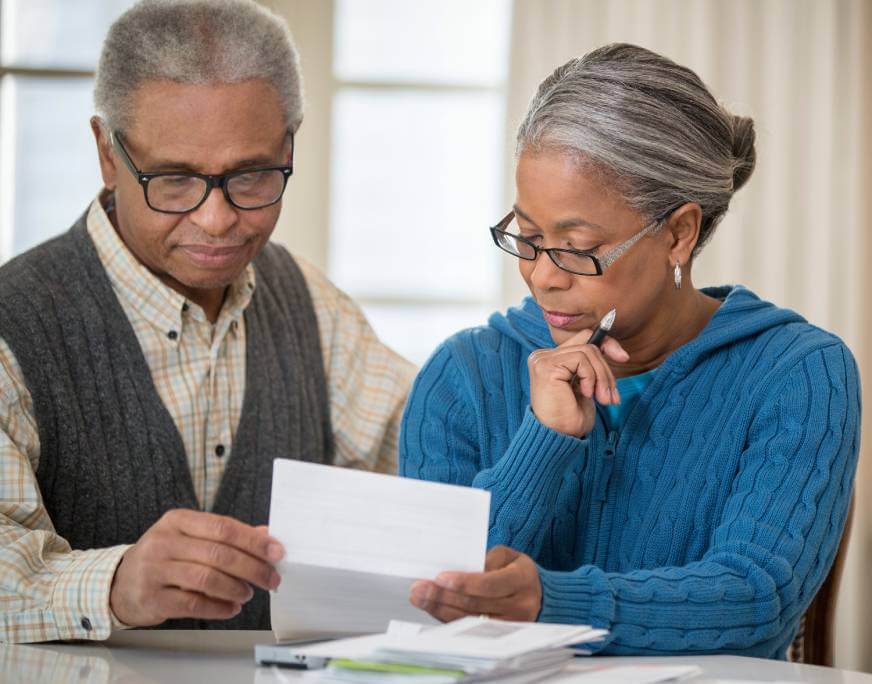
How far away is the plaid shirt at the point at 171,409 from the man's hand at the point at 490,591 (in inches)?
17.7

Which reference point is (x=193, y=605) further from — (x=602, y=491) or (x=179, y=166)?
(x=179, y=166)

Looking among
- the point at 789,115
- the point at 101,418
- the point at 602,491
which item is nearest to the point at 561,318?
the point at 602,491

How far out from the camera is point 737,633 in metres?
1.47

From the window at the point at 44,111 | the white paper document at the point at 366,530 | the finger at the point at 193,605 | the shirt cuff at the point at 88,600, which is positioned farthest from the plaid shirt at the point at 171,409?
the window at the point at 44,111

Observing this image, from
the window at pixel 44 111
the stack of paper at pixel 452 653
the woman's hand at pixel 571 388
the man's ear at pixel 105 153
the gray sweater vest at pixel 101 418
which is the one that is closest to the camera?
the stack of paper at pixel 452 653

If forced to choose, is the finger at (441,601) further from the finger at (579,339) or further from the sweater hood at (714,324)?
the sweater hood at (714,324)

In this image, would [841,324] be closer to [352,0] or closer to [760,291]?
[760,291]

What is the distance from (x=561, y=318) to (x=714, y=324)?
0.24 metres

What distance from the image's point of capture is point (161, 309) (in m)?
2.04

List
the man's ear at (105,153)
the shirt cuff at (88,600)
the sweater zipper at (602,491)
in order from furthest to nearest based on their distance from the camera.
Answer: the man's ear at (105,153) → the sweater zipper at (602,491) → the shirt cuff at (88,600)

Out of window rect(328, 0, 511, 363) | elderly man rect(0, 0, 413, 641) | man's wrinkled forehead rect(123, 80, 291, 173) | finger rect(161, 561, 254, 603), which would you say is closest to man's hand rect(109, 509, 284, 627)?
finger rect(161, 561, 254, 603)

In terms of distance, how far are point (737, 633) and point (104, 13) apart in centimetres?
319

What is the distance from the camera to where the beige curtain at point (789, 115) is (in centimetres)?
396

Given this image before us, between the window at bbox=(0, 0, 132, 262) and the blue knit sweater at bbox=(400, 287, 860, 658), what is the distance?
8.05ft
